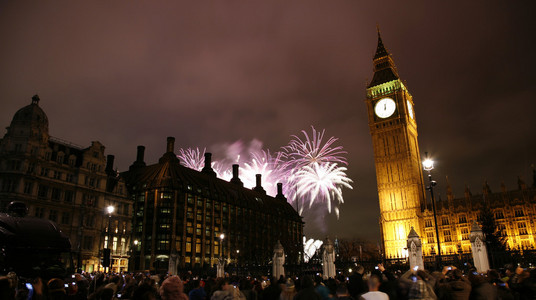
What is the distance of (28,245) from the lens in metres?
16.7

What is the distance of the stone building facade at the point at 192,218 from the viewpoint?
75.0 metres

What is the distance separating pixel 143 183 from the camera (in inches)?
3246

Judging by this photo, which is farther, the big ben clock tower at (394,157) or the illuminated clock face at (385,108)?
the illuminated clock face at (385,108)

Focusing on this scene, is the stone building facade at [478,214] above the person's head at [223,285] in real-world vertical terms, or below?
above

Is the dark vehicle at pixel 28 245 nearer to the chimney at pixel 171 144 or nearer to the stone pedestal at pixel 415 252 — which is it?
the stone pedestal at pixel 415 252

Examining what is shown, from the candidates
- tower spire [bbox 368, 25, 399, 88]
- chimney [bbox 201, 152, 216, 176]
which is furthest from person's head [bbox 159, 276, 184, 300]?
tower spire [bbox 368, 25, 399, 88]

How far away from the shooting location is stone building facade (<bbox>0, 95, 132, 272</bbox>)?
48719mm

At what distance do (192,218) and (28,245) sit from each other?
Result: 67357mm

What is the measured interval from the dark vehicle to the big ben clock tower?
265 ft

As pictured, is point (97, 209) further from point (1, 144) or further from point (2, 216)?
point (2, 216)

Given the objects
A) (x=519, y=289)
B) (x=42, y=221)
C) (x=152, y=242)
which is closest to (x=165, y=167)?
(x=152, y=242)

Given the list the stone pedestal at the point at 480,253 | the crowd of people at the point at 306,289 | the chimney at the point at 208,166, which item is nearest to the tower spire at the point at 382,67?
the chimney at the point at 208,166

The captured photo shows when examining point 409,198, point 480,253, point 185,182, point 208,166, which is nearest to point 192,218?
point 185,182

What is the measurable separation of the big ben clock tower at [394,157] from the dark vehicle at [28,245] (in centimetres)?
8067
